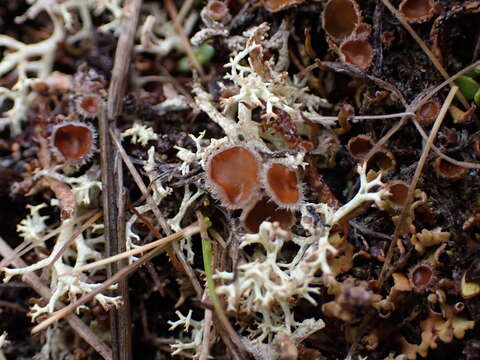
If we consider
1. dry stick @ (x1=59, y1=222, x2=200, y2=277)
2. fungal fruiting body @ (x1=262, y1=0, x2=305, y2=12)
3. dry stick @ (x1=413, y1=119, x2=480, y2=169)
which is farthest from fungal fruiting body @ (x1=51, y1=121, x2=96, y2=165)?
dry stick @ (x1=413, y1=119, x2=480, y2=169)

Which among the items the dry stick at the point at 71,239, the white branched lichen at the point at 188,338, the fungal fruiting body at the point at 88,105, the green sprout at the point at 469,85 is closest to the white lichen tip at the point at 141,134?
the fungal fruiting body at the point at 88,105

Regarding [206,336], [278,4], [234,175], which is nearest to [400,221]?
[234,175]

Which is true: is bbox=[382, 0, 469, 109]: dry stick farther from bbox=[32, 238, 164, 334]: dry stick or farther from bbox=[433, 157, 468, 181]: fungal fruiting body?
bbox=[32, 238, 164, 334]: dry stick

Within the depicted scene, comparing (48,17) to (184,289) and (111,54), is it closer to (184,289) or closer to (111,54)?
(111,54)

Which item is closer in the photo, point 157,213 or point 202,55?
point 157,213

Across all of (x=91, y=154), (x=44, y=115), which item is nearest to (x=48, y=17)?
(x=44, y=115)

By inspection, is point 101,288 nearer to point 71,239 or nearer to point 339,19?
point 71,239

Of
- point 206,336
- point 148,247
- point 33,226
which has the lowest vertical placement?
point 206,336

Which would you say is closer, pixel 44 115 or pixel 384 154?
pixel 384 154

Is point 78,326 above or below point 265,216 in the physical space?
below
